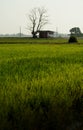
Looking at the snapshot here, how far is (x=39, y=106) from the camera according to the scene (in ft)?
13.7

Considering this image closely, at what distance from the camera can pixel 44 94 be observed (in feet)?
14.6

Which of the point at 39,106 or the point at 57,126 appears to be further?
the point at 39,106

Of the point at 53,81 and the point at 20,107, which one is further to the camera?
the point at 53,81

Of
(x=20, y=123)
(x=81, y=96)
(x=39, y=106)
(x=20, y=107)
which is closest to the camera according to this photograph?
(x=20, y=123)

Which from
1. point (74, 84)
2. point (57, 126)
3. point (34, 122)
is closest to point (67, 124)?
point (57, 126)

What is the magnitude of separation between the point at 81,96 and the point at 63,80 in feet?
2.50

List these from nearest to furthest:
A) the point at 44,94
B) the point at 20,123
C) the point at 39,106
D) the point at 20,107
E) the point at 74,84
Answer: the point at 20,123
the point at 20,107
the point at 39,106
the point at 44,94
the point at 74,84

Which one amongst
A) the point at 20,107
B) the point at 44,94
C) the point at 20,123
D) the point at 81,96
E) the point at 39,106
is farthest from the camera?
the point at 81,96

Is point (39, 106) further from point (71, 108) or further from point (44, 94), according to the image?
point (71, 108)

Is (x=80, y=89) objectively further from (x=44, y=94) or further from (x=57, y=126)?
(x=57, y=126)

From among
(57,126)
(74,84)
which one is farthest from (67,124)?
(74,84)

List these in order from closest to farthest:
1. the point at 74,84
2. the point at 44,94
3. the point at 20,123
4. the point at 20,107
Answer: the point at 20,123, the point at 20,107, the point at 44,94, the point at 74,84

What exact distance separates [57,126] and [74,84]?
1.86 metres

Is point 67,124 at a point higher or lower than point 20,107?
lower
